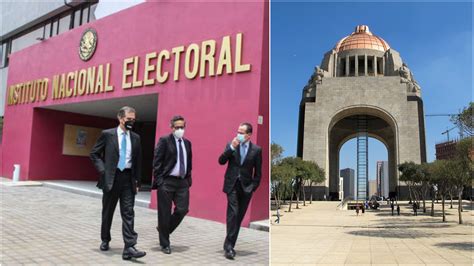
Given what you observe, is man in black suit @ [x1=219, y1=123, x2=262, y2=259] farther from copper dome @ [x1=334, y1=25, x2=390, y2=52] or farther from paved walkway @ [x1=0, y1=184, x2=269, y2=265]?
copper dome @ [x1=334, y1=25, x2=390, y2=52]

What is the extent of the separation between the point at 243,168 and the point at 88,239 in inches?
82.4

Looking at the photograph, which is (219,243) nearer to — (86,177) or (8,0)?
(86,177)

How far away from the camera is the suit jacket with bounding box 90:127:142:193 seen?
162 inches

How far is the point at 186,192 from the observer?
4.53 metres

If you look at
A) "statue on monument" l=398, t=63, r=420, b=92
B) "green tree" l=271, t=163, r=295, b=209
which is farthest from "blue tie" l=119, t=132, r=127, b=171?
"statue on monument" l=398, t=63, r=420, b=92

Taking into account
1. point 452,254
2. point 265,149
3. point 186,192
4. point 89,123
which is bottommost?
point 452,254

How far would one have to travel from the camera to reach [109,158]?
417cm

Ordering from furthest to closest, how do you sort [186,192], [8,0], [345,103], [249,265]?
[345,103] → [8,0] → [186,192] → [249,265]

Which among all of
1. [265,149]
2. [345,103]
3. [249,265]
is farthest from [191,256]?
[345,103]

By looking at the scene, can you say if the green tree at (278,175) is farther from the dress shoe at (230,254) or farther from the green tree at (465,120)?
the dress shoe at (230,254)

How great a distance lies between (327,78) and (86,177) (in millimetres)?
29890

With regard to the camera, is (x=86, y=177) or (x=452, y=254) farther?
(x=86, y=177)

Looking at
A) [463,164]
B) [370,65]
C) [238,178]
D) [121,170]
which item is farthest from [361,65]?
[121,170]

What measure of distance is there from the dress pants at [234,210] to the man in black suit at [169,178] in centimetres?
51
